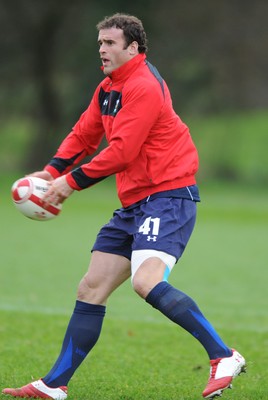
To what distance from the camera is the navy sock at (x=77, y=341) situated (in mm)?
6055

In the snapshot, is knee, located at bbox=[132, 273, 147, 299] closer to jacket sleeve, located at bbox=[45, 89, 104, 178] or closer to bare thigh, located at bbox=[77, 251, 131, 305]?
bare thigh, located at bbox=[77, 251, 131, 305]

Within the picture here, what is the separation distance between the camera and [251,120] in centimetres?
3869

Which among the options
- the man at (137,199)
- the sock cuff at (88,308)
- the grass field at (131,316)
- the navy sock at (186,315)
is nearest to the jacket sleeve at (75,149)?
the man at (137,199)

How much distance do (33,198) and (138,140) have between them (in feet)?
2.68

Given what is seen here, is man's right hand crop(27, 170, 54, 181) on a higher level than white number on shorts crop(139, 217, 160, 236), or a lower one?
higher

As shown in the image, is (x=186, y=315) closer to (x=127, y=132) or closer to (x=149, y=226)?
(x=149, y=226)

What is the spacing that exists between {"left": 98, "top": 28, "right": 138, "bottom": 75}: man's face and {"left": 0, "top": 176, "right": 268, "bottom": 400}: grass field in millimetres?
2122

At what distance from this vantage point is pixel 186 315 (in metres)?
5.75

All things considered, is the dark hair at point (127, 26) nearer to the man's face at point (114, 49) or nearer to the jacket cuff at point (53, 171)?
the man's face at point (114, 49)

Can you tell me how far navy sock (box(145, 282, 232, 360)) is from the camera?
5.74 metres

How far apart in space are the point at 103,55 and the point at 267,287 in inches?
277

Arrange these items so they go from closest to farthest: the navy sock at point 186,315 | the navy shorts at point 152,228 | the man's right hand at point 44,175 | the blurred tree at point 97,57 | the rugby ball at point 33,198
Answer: the navy sock at point 186,315 < the navy shorts at point 152,228 < the rugby ball at point 33,198 < the man's right hand at point 44,175 < the blurred tree at point 97,57

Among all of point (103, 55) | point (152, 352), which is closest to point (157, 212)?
point (103, 55)

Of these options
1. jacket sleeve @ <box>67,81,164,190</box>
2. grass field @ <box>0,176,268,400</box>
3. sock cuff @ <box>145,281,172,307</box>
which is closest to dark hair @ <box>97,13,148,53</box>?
jacket sleeve @ <box>67,81,164,190</box>
